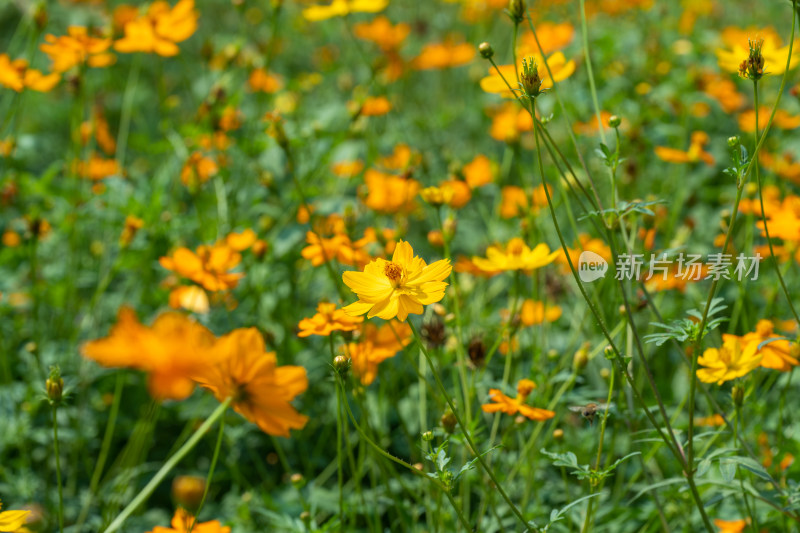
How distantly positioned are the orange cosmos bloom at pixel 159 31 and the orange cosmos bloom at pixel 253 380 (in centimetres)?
103

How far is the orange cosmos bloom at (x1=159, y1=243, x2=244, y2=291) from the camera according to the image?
1174 mm

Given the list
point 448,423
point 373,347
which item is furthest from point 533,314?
point 448,423

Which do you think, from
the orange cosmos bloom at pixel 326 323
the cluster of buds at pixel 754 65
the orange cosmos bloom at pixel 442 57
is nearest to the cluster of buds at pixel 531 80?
the cluster of buds at pixel 754 65

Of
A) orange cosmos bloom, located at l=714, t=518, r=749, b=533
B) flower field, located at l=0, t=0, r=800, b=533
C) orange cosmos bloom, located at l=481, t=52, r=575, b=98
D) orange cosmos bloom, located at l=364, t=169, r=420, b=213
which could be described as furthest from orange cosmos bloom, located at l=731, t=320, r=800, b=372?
orange cosmos bloom, located at l=364, t=169, r=420, b=213

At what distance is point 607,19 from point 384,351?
3220 mm

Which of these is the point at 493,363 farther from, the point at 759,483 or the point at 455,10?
the point at 455,10

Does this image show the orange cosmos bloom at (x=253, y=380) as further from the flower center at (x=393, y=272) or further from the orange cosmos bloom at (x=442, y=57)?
the orange cosmos bloom at (x=442, y=57)

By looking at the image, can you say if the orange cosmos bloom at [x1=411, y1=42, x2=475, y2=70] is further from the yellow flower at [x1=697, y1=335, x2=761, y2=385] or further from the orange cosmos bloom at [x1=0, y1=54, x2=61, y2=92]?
the yellow flower at [x1=697, y1=335, x2=761, y2=385]

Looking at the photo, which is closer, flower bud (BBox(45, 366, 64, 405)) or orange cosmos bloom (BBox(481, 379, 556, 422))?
flower bud (BBox(45, 366, 64, 405))

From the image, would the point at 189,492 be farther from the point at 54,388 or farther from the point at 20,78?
the point at 20,78

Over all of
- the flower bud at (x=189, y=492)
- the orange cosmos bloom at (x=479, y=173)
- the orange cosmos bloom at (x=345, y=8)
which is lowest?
the orange cosmos bloom at (x=479, y=173)

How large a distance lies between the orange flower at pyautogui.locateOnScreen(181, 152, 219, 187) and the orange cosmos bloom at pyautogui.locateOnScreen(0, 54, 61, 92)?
0.32 m

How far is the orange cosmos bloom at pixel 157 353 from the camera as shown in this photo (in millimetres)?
560

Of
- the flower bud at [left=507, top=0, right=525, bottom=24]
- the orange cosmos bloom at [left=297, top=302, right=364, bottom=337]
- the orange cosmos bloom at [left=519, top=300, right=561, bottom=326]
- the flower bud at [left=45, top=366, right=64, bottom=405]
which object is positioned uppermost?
the flower bud at [left=507, top=0, right=525, bottom=24]
